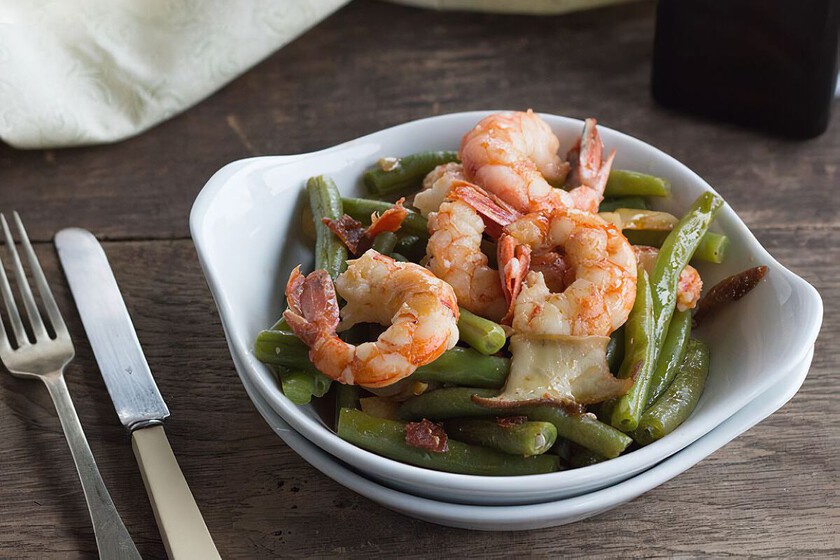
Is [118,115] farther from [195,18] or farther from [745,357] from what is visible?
[745,357]

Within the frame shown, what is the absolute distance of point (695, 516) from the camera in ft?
6.05

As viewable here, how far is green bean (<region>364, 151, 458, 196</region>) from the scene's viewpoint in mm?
2197

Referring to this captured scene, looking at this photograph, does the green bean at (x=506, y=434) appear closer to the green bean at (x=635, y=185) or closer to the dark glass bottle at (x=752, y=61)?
the green bean at (x=635, y=185)

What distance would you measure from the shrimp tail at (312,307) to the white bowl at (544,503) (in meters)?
0.19

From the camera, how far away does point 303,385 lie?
1717mm

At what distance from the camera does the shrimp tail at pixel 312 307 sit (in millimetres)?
1662

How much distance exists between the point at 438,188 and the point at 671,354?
0.57m

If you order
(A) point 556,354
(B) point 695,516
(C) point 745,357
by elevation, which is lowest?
(B) point 695,516

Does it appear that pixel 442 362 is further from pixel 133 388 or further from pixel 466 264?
pixel 133 388

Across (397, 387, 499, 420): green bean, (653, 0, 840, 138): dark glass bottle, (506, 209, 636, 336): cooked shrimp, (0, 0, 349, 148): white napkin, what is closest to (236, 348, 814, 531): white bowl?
(397, 387, 499, 420): green bean

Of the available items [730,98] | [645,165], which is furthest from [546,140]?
[730,98]

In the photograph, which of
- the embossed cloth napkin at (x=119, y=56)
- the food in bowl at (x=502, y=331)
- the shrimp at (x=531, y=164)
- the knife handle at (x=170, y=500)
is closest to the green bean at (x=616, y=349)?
the food in bowl at (x=502, y=331)

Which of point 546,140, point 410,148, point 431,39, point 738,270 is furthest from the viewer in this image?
point 431,39

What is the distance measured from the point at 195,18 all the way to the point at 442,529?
188 centimetres
